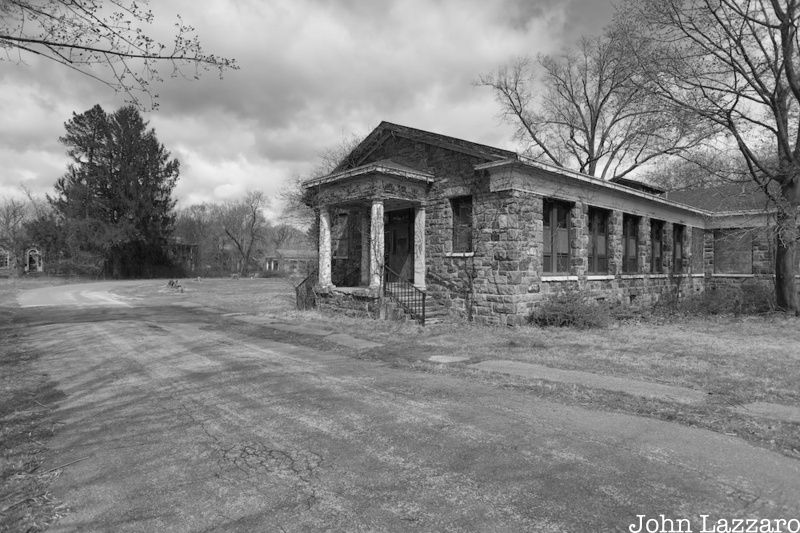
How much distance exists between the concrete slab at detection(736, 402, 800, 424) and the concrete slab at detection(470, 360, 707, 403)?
0.48 metres

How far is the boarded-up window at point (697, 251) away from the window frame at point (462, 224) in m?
14.2

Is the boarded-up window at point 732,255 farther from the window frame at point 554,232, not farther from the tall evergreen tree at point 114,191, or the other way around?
the tall evergreen tree at point 114,191

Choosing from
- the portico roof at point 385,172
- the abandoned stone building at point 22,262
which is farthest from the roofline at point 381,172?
the abandoned stone building at point 22,262

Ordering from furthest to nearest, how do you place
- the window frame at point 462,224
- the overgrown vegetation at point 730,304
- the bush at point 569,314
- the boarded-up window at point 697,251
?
the boarded-up window at point 697,251 → the overgrown vegetation at point 730,304 → the window frame at point 462,224 → the bush at point 569,314

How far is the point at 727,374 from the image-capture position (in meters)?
7.24

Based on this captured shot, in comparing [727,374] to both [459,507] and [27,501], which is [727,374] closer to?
[459,507]

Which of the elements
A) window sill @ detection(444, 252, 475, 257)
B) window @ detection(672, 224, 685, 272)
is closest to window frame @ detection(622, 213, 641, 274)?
window @ detection(672, 224, 685, 272)

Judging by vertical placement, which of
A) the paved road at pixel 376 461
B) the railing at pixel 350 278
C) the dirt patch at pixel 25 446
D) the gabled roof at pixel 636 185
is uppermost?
the gabled roof at pixel 636 185

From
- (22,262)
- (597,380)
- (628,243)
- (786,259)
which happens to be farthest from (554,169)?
(22,262)

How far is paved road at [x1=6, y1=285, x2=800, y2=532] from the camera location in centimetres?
316

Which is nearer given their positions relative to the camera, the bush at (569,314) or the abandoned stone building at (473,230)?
the bush at (569,314)

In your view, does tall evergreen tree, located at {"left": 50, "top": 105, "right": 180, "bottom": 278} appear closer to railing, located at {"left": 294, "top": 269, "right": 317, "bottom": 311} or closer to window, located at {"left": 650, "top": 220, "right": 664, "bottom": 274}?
railing, located at {"left": 294, "top": 269, "right": 317, "bottom": 311}

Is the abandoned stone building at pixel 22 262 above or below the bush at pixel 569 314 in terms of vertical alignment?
above

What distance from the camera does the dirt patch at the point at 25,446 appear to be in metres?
3.24
